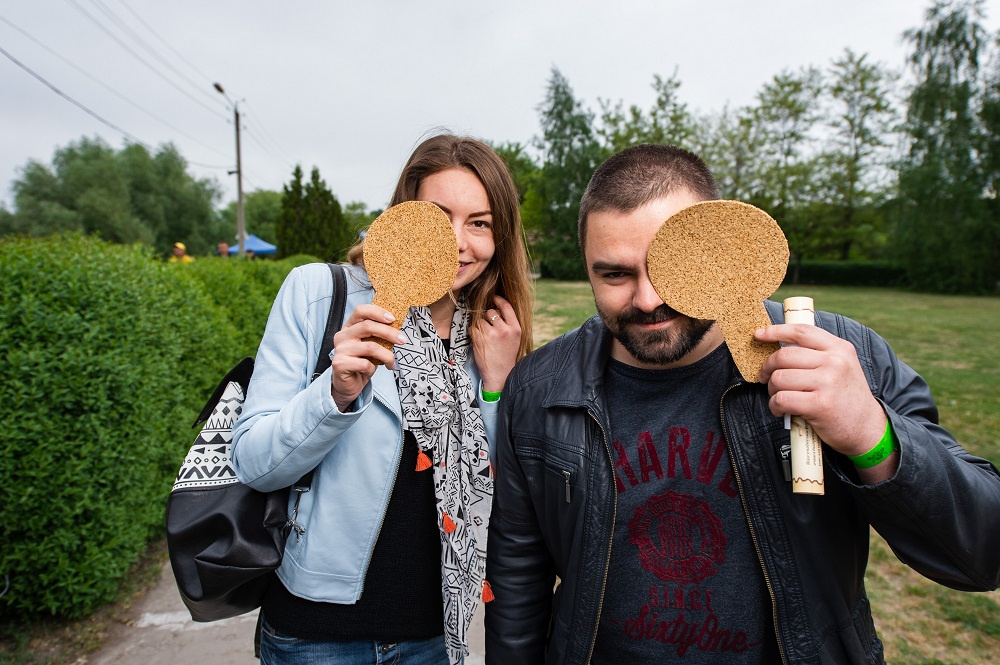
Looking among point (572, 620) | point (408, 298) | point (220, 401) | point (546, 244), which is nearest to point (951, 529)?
point (572, 620)

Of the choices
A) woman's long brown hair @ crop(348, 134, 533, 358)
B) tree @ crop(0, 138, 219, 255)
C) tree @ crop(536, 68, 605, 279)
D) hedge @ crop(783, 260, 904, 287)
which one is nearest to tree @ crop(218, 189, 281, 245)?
tree @ crop(0, 138, 219, 255)

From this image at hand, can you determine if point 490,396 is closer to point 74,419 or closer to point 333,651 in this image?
point 333,651

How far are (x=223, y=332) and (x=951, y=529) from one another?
18.3 feet

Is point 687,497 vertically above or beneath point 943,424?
above

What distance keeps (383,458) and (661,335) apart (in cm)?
85

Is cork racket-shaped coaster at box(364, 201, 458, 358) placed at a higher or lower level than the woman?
higher

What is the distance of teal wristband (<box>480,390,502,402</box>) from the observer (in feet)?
6.26

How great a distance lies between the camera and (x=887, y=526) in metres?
1.21

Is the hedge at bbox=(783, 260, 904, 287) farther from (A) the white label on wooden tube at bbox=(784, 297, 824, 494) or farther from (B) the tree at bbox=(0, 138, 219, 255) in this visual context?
(B) the tree at bbox=(0, 138, 219, 255)

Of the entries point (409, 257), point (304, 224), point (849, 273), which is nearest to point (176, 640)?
point (409, 257)

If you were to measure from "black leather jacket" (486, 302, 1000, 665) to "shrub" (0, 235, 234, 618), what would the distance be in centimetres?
256

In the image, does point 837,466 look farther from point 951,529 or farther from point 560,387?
point 560,387

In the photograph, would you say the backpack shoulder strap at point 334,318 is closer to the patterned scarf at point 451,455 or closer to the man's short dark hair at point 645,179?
the patterned scarf at point 451,455

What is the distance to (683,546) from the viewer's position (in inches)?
57.3
